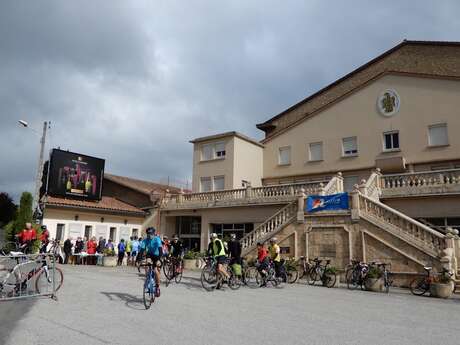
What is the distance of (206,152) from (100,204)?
9136 millimetres

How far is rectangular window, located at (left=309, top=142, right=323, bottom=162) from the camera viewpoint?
27539mm

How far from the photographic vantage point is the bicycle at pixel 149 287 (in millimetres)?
8750

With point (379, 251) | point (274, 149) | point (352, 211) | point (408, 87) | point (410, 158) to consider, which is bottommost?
point (379, 251)

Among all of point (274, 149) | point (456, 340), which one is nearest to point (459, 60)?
point (274, 149)

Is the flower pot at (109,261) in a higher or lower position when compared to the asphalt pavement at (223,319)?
higher

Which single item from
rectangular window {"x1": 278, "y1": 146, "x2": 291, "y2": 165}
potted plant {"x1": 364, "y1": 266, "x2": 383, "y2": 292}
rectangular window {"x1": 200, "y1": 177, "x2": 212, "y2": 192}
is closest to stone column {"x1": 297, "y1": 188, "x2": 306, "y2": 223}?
potted plant {"x1": 364, "y1": 266, "x2": 383, "y2": 292}

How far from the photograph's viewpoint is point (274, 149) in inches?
1186

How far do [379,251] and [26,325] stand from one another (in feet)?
44.0

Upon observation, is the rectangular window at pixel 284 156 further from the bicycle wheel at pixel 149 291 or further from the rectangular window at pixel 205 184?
the bicycle wheel at pixel 149 291

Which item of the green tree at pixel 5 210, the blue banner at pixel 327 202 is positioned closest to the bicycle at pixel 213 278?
the blue banner at pixel 327 202

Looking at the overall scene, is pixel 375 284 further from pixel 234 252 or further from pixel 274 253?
pixel 234 252

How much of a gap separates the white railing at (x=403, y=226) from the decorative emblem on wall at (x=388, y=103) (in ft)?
33.8

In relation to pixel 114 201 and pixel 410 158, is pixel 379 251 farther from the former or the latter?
pixel 114 201

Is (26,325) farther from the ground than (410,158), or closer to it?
closer to it
